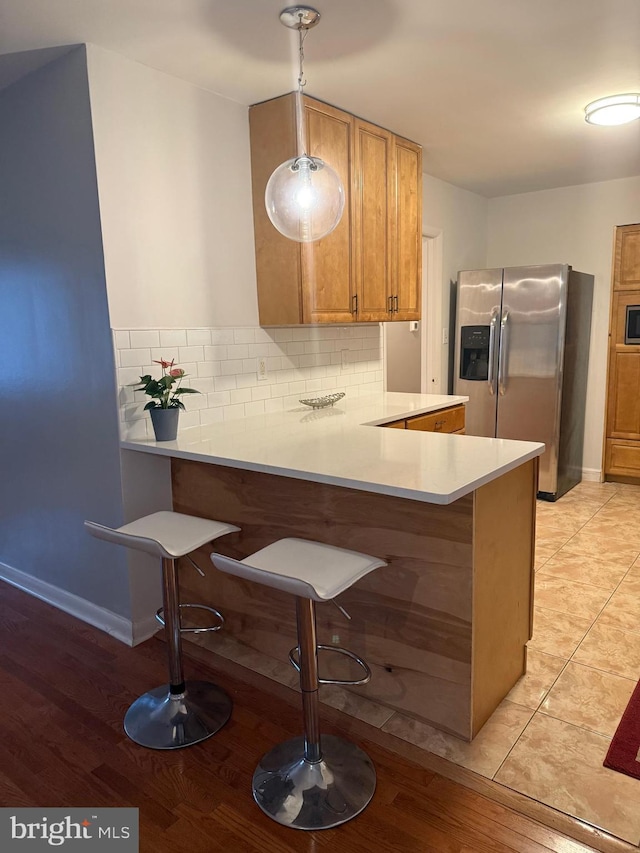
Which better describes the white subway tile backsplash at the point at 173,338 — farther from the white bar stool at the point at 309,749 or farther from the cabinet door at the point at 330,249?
the white bar stool at the point at 309,749

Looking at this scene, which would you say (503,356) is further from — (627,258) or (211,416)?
(211,416)

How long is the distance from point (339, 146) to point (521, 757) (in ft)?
9.07

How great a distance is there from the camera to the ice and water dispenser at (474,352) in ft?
15.7

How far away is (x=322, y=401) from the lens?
10.9ft

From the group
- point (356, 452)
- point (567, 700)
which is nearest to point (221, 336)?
point (356, 452)

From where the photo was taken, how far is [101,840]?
165cm

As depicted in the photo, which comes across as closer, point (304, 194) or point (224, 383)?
point (304, 194)

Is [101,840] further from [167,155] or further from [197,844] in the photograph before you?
→ [167,155]

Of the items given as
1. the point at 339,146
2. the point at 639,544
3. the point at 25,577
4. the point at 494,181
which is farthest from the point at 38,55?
the point at 639,544

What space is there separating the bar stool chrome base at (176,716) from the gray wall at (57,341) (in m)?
0.57

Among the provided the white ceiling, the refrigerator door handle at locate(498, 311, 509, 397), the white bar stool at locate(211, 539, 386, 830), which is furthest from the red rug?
the refrigerator door handle at locate(498, 311, 509, 397)

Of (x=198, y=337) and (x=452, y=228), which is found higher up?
(x=452, y=228)

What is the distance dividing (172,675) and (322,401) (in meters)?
1.66

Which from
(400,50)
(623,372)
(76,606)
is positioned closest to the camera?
(400,50)
